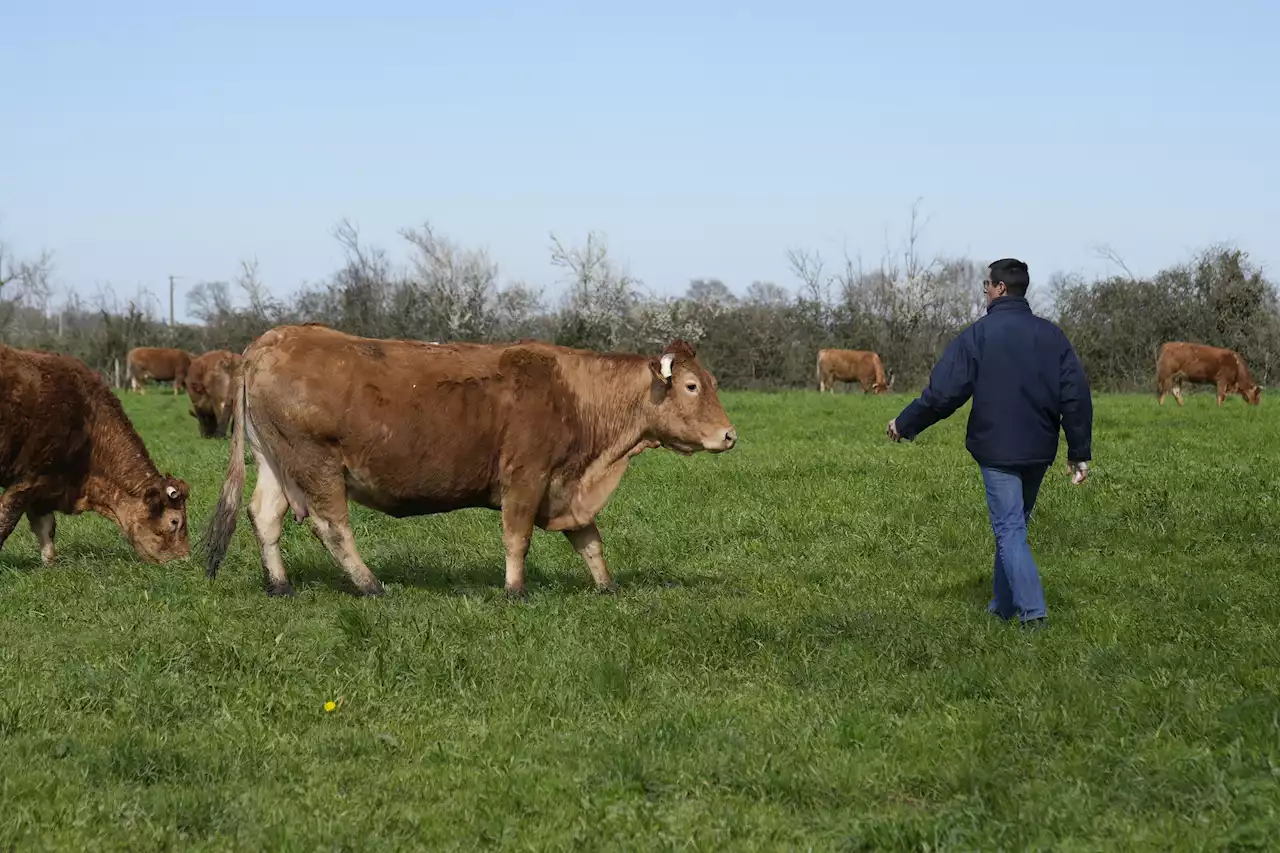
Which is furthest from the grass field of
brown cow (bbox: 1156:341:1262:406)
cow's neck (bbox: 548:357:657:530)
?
brown cow (bbox: 1156:341:1262:406)

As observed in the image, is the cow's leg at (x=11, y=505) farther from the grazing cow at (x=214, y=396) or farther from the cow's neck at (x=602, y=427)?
the grazing cow at (x=214, y=396)

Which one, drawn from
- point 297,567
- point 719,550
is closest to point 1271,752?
point 719,550

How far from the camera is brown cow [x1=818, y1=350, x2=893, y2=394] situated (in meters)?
46.2

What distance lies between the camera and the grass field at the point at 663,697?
455 centimetres

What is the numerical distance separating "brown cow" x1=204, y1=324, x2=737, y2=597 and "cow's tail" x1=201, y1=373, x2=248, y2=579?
1 centimetres

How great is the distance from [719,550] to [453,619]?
3.58m

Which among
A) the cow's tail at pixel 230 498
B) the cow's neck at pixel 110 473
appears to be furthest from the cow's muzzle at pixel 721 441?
the cow's neck at pixel 110 473

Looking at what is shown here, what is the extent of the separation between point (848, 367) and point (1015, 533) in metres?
39.5

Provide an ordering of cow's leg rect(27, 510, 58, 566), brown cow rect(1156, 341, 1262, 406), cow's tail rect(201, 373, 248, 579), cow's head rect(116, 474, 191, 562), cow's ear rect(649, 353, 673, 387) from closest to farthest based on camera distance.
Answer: cow's tail rect(201, 373, 248, 579)
cow's ear rect(649, 353, 673, 387)
cow's leg rect(27, 510, 58, 566)
cow's head rect(116, 474, 191, 562)
brown cow rect(1156, 341, 1262, 406)

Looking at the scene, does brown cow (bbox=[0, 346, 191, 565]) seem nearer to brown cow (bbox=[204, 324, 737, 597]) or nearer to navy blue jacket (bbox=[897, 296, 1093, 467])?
brown cow (bbox=[204, 324, 737, 597])

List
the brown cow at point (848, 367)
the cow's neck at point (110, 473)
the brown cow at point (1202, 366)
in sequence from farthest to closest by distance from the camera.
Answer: the brown cow at point (848, 367) → the brown cow at point (1202, 366) → the cow's neck at point (110, 473)

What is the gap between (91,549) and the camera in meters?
11.3

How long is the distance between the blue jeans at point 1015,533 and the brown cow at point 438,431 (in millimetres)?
2353

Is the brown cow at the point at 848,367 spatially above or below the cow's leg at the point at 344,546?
above
